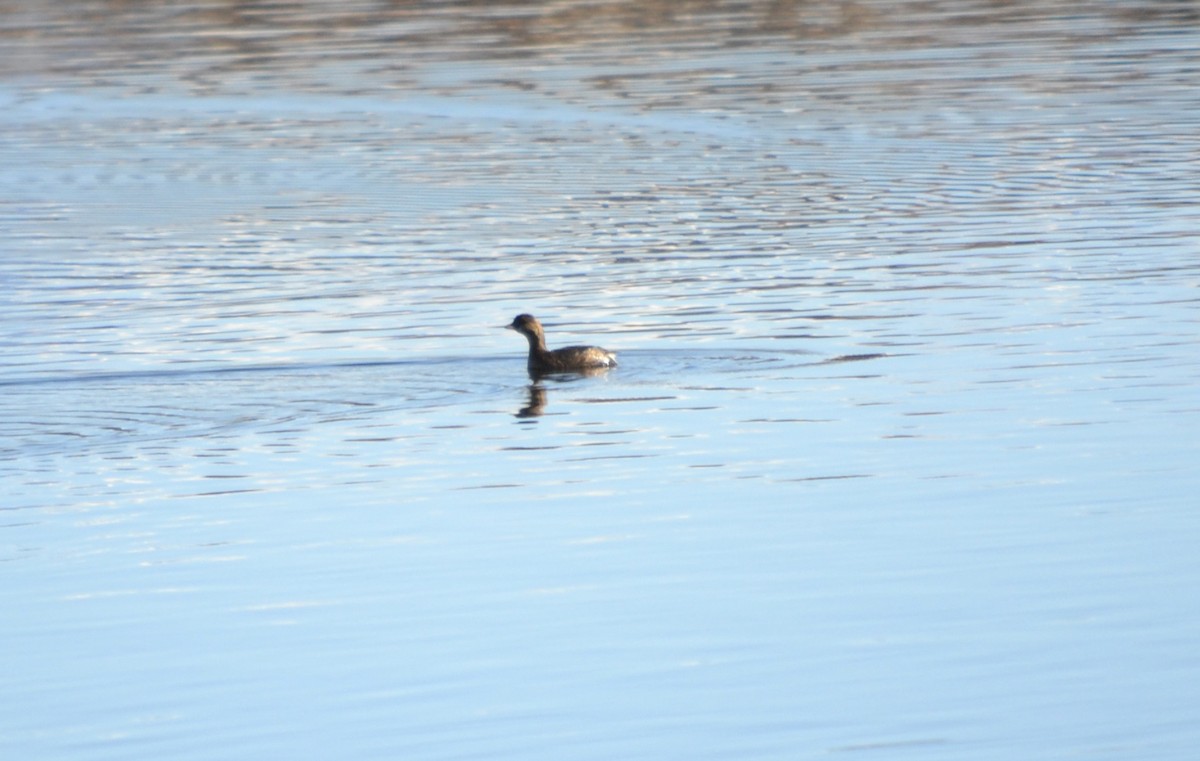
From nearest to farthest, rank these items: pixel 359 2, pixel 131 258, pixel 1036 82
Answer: pixel 131 258
pixel 1036 82
pixel 359 2

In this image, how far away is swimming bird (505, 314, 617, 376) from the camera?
1631 centimetres

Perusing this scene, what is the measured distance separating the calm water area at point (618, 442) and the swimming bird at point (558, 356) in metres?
0.15

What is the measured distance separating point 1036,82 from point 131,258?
16.4m

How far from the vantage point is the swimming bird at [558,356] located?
16312 mm

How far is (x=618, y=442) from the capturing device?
14.3 meters

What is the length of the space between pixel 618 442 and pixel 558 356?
2056 millimetres

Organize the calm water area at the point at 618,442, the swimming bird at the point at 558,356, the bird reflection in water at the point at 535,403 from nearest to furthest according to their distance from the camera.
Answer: the calm water area at the point at 618,442 < the bird reflection in water at the point at 535,403 < the swimming bird at the point at 558,356

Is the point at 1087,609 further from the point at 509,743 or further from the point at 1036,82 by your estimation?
the point at 1036,82

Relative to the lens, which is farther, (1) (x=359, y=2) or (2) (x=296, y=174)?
(1) (x=359, y=2)

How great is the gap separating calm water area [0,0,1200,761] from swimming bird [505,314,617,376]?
0.15 m

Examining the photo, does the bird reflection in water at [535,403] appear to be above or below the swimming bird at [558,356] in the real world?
below

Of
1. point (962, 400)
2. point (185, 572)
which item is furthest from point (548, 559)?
point (962, 400)

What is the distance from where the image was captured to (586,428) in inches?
588

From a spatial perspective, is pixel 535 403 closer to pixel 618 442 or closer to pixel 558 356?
pixel 558 356
